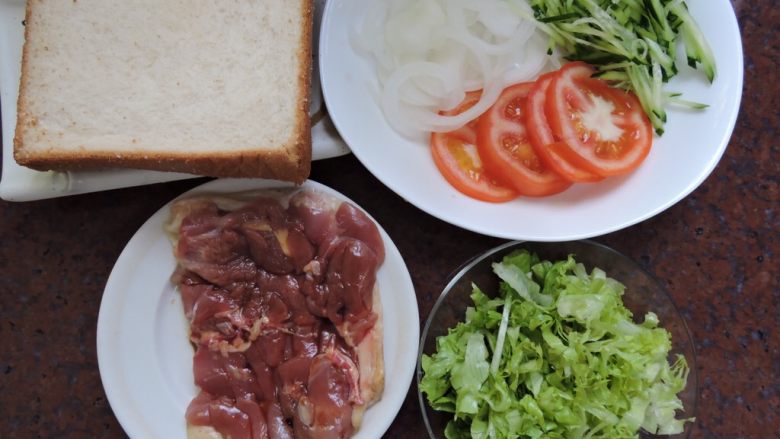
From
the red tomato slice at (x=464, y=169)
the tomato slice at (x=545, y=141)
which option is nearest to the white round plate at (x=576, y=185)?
the red tomato slice at (x=464, y=169)

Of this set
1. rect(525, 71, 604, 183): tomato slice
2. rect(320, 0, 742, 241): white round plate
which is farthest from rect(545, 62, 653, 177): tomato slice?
rect(320, 0, 742, 241): white round plate

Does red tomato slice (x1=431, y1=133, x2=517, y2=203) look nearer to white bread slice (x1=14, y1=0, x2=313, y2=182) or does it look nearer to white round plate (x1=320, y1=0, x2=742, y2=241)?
white round plate (x1=320, y1=0, x2=742, y2=241)

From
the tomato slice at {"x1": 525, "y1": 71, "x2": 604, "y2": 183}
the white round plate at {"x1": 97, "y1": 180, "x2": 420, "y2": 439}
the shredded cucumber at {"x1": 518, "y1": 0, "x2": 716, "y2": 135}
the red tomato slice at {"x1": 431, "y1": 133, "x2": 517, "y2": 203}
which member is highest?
the shredded cucumber at {"x1": 518, "y1": 0, "x2": 716, "y2": 135}

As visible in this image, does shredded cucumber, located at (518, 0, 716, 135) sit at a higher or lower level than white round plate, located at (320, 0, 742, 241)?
higher

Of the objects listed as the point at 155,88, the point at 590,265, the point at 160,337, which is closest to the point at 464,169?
the point at 590,265

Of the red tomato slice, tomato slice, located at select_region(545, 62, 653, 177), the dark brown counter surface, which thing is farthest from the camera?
the dark brown counter surface

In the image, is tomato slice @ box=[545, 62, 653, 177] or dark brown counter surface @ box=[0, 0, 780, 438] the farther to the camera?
dark brown counter surface @ box=[0, 0, 780, 438]

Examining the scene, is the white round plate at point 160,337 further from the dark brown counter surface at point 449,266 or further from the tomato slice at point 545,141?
the tomato slice at point 545,141

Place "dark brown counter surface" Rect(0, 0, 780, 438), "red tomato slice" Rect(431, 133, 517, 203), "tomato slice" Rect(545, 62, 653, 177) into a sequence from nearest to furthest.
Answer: "tomato slice" Rect(545, 62, 653, 177) < "red tomato slice" Rect(431, 133, 517, 203) < "dark brown counter surface" Rect(0, 0, 780, 438)
